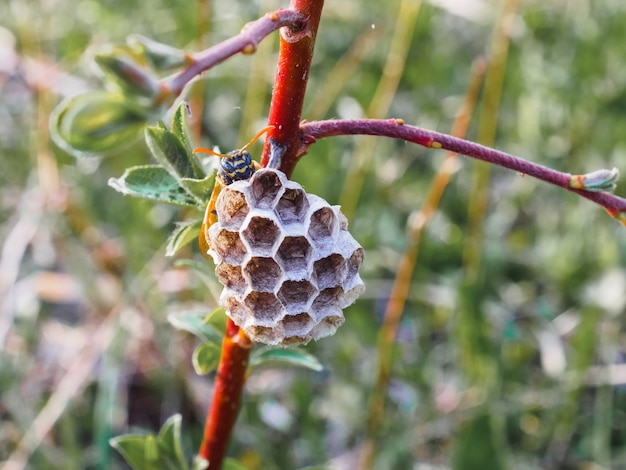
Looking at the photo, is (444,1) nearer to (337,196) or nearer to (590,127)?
(590,127)

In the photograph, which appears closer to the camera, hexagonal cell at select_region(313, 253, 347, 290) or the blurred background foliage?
hexagonal cell at select_region(313, 253, 347, 290)

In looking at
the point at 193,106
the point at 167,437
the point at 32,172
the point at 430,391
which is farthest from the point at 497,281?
the point at 32,172

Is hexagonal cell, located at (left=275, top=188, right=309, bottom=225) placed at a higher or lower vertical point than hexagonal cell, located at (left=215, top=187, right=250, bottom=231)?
higher

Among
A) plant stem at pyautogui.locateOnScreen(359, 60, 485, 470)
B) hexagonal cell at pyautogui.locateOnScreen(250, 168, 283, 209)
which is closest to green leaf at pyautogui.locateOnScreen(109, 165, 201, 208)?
hexagonal cell at pyautogui.locateOnScreen(250, 168, 283, 209)

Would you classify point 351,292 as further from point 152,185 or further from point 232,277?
point 152,185

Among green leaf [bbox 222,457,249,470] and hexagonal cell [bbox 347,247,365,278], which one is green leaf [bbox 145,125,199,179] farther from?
green leaf [bbox 222,457,249,470]

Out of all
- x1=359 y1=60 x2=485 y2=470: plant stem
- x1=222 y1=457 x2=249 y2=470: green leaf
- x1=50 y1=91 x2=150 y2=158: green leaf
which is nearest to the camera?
x1=50 y1=91 x2=150 y2=158: green leaf

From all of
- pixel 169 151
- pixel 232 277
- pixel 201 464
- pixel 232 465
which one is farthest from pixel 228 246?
pixel 232 465

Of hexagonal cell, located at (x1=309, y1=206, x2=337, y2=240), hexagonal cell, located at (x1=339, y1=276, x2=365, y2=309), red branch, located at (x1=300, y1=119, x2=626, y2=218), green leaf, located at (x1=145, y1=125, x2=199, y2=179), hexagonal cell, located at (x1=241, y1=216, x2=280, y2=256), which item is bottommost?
hexagonal cell, located at (x1=339, y1=276, x2=365, y2=309)
